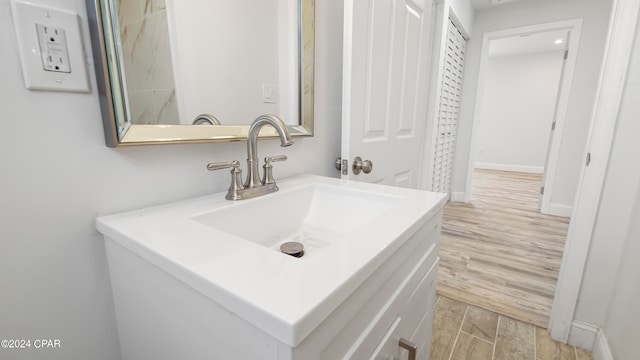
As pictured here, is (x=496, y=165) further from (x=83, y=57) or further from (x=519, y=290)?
(x=83, y=57)

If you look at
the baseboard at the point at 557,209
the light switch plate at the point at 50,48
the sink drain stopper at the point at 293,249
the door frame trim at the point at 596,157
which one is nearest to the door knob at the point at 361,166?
the sink drain stopper at the point at 293,249

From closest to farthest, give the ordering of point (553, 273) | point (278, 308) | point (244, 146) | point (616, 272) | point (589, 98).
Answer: point (278, 308) < point (244, 146) < point (616, 272) < point (553, 273) < point (589, 98)

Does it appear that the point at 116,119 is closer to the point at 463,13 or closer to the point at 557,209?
the point at 463,13

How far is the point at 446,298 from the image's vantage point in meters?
1.63

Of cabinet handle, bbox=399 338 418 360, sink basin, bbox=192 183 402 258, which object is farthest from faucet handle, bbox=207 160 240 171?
cabinet handle, bbox=399 338 418 360

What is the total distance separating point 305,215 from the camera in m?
0.91

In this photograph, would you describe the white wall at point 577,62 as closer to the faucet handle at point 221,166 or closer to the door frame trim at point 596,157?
the door frame trim at point 596,157

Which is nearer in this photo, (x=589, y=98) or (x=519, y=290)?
(x=519, y=290)

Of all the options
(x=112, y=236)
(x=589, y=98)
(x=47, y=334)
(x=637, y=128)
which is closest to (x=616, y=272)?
(x=637, y=128)

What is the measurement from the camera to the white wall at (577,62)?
266 cm

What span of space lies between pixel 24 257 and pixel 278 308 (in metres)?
0.54

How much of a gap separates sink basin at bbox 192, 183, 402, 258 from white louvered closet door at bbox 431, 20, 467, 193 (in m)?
1.62

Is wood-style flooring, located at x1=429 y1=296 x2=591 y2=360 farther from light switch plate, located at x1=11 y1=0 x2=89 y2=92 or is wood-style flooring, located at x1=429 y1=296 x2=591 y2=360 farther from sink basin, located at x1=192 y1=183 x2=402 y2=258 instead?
light switch plate, located at x1=11 y1=0 x2=89 y2=92

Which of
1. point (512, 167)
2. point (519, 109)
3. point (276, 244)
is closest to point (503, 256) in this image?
point (276, 244)
